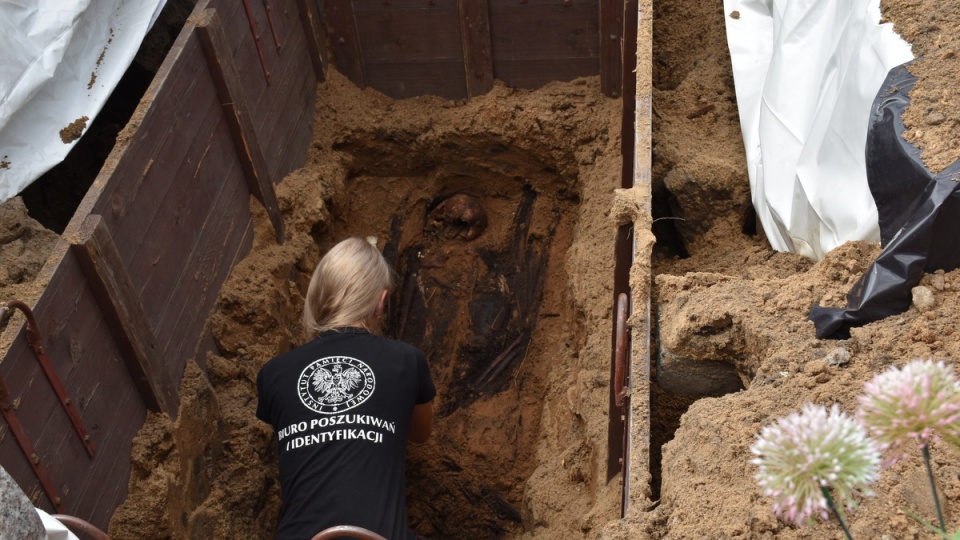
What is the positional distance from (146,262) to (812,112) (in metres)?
2.88

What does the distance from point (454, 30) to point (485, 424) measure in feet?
8.42

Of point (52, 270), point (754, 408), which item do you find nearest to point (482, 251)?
point (52, 270)

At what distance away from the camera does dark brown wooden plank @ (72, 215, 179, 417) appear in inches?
129

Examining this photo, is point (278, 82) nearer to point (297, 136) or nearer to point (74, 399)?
point (297, 136)

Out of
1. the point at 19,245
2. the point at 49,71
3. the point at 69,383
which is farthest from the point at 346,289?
the point at 49,71

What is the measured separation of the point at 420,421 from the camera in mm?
A: 4051

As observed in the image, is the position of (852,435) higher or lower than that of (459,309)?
lower

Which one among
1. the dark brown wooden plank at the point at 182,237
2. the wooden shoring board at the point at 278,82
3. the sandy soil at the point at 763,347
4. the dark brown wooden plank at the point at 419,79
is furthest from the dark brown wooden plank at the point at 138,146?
the sandy soil at the point at 763,347

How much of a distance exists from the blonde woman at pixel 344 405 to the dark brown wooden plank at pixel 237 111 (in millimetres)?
1122

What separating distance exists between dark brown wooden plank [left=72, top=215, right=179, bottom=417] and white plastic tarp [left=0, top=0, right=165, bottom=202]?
2.52 ft

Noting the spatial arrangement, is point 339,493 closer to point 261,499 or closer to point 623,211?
point 261,499

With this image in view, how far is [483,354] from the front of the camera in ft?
17.4

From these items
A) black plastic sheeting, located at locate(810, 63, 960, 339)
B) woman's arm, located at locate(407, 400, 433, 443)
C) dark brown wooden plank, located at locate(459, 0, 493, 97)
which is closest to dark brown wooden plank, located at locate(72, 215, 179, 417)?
woman's arm, located at locate(407, 400, 433, 443)

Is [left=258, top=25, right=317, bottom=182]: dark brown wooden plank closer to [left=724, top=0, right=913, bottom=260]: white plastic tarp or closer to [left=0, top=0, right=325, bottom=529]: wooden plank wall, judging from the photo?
[left=0, top=0, right=325, bottom=529]: wooden plank wall
